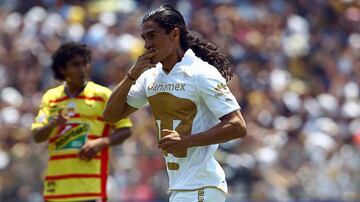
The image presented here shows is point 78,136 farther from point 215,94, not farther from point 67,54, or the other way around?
point 215,94

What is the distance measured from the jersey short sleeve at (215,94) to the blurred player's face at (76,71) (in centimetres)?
277

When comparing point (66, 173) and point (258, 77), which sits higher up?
point (258, 77)

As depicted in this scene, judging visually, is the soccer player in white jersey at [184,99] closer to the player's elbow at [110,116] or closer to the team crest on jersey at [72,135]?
the player's elbow at [110,116]

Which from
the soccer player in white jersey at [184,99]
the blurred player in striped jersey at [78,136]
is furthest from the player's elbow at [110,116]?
the blurred player in striped jersey at [78,136]

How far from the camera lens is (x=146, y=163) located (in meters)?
13.3

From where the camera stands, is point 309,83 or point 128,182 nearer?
point 128,182

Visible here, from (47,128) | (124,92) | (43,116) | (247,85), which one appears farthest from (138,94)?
(247,85)

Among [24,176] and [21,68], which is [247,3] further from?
[24,176]

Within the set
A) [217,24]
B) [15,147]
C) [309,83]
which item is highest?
[217,24]

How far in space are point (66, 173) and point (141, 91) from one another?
7.73 feet

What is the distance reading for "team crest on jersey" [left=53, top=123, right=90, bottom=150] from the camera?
9438 mm

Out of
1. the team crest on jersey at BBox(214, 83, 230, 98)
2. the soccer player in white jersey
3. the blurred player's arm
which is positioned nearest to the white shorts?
the soccer player in white jersey

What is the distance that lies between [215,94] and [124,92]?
0.80 meters

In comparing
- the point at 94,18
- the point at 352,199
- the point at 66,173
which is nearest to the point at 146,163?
the point at 352,199
